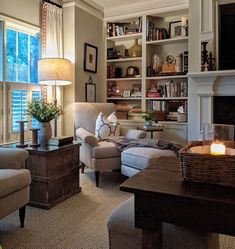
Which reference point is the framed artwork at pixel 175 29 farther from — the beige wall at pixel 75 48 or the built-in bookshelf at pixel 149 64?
the beige wall at pixel 75 48

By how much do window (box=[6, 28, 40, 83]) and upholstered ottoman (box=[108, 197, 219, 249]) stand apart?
2.62 metres

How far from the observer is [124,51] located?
511 centimetres

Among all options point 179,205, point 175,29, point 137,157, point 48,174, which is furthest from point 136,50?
point 179,205

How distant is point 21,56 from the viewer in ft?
12.1

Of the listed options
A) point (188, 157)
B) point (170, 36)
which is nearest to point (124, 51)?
point (170, 36)

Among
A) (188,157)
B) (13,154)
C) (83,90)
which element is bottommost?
(13,154)

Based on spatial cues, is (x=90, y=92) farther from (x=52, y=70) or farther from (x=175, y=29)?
(x=175, y=29)

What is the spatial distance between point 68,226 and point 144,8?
3624 mm

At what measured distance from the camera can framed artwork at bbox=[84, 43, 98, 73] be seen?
4.46m

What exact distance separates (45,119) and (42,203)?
84 cm

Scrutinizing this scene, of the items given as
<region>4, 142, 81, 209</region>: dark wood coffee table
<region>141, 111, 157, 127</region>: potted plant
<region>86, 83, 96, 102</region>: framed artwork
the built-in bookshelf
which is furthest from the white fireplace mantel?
<region>4, 142, 81, 209</region>: dark wood coffee table

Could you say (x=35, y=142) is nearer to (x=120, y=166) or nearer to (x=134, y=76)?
(x=120, y=166)

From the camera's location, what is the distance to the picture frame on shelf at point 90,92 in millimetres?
4573

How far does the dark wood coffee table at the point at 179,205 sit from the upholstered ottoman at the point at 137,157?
68.4 inches
